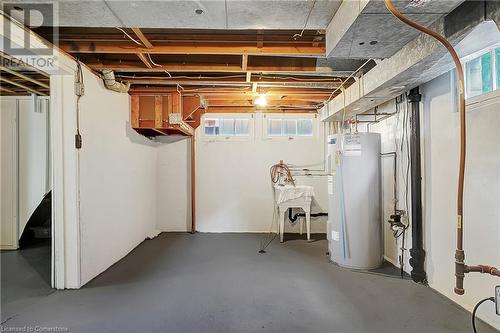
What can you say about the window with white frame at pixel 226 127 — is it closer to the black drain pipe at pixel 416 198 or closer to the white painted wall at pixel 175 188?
the white painted wall at pixel 175 188

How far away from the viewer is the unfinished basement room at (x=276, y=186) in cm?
174

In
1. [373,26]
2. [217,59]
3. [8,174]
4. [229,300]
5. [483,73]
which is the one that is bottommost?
[229,300]

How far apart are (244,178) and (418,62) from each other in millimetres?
3504

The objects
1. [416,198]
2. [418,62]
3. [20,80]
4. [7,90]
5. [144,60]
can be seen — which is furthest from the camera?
[7,90]

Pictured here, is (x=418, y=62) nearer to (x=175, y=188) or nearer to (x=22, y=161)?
(x=175, y=188)

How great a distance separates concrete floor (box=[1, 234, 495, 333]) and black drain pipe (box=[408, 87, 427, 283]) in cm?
19

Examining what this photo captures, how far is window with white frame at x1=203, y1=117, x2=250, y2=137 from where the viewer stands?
5023mm

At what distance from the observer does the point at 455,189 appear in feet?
7.68

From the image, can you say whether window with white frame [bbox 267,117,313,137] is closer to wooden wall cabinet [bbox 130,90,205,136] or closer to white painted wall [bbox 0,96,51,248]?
wooden wall cabinet [bbox 130,90,205,136]

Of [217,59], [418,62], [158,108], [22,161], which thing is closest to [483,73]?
[418,62]

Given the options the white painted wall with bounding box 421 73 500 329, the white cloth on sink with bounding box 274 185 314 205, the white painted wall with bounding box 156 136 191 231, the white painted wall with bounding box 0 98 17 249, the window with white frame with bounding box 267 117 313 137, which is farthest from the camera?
the window with white frame with bounding box 267 117 313 137

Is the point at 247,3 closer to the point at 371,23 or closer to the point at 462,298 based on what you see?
the point at 371,23

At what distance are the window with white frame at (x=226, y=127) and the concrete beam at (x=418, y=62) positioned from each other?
2241 mm

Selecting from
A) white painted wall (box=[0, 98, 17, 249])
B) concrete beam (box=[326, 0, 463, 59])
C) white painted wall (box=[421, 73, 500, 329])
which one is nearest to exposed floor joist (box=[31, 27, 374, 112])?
concrete beam (box=[326, 0, 463, 59])
